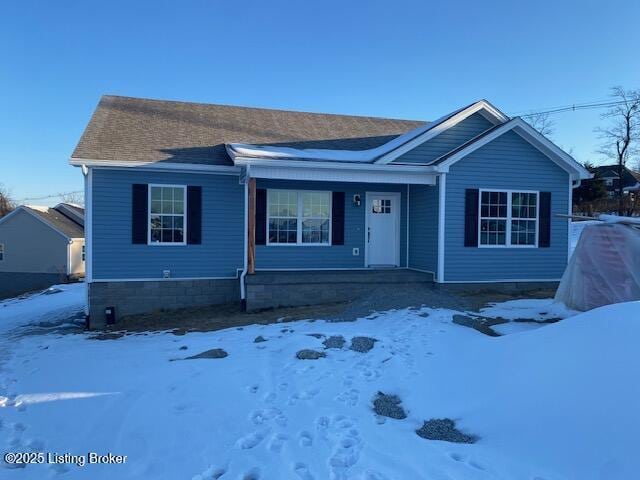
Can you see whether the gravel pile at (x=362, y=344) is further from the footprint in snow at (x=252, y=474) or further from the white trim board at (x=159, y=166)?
the white trim board at (x=159, y=166)

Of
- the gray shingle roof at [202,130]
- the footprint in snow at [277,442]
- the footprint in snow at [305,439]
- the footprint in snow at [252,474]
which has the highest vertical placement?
the gray shingle roof at [202,130]

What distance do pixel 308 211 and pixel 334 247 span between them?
3.73ft

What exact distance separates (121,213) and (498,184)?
28.9 feet

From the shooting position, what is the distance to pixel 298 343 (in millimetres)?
7152

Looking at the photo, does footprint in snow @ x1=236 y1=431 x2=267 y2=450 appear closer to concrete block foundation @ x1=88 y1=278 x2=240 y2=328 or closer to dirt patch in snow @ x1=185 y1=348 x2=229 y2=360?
dirt patch in snow @ x1=185 y1=348 x2=229 y2=360

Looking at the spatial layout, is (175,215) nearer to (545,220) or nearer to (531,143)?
(531,143)

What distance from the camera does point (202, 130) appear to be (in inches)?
535

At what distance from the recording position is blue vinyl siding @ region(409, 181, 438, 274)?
474 inches

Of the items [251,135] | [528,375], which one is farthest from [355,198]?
[528,375]

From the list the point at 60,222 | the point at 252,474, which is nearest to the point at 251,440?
the point at 252,474

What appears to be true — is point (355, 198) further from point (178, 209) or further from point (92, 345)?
point (92, 345)

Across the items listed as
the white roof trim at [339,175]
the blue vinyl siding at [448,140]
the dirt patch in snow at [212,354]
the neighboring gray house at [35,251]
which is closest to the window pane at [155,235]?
the white roof trim at [339,175]

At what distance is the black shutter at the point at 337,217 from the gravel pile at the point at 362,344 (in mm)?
5805

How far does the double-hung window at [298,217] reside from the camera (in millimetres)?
12516
